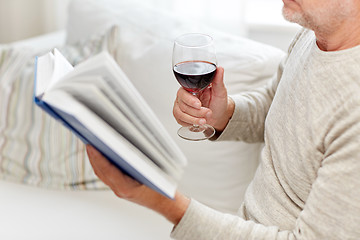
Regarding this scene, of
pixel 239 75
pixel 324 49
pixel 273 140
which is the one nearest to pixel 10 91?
pixel 239 75

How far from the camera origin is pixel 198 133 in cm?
135

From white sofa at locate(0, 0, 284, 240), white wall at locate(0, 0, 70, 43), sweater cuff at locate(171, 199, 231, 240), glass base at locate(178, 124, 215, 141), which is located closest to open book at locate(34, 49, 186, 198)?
sweater cuff at locate(171, 199, 231, 240)

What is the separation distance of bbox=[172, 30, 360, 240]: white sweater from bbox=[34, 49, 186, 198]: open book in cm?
21

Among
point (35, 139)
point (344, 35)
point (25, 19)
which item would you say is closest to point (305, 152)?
point (344, 35)

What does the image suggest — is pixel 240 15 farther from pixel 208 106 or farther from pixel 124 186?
pixel 124 186

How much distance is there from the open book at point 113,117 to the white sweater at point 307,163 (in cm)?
21

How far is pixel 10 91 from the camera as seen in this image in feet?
6.04

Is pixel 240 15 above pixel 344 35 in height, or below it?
below

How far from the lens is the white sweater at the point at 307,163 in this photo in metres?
0.93

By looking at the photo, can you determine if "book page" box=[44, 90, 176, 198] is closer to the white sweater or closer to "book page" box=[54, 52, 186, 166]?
"book page" box=[54, 52, 186, 166]

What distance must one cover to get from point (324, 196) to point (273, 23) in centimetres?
164

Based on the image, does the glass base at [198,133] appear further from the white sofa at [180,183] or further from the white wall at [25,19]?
the white wall at [25,19]

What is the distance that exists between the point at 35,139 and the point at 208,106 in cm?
72

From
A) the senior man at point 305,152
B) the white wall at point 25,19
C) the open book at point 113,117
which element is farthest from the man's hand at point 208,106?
the white wall at point 25,19
